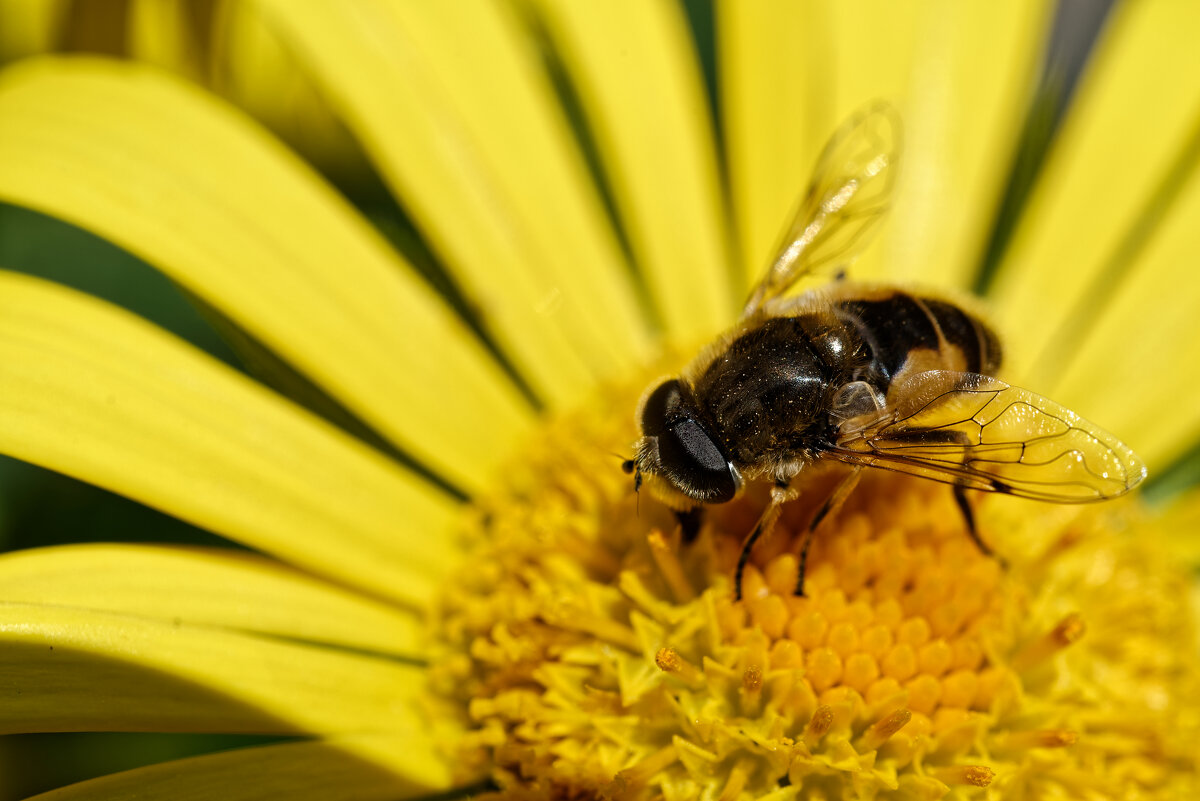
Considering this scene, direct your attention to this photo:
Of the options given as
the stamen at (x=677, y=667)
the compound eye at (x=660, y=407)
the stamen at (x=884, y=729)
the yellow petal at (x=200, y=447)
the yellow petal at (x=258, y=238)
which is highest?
the yellow petal at (x=258, y=238)

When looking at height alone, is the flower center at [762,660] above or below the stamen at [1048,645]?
above

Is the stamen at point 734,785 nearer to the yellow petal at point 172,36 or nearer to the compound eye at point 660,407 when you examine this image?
the compound eye at point 660,407

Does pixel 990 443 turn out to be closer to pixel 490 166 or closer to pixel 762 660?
pixel 762 660

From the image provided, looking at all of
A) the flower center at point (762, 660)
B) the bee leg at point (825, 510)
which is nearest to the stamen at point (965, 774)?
the flower center at point (762, 660)

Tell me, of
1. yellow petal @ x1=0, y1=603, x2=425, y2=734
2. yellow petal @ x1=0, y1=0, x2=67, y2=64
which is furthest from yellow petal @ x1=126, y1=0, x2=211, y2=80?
yellow petal @ x1=0, y1=603, x2=425, y2=734

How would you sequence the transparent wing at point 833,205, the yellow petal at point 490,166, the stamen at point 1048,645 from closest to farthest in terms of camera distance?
the stamen at point 1048,645 < the transparent wing at point 833,205 < the yellow petal at point 490,166

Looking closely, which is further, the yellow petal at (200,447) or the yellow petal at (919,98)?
the yellow petal at (919,98)

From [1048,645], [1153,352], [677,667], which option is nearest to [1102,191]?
[1153,352]
